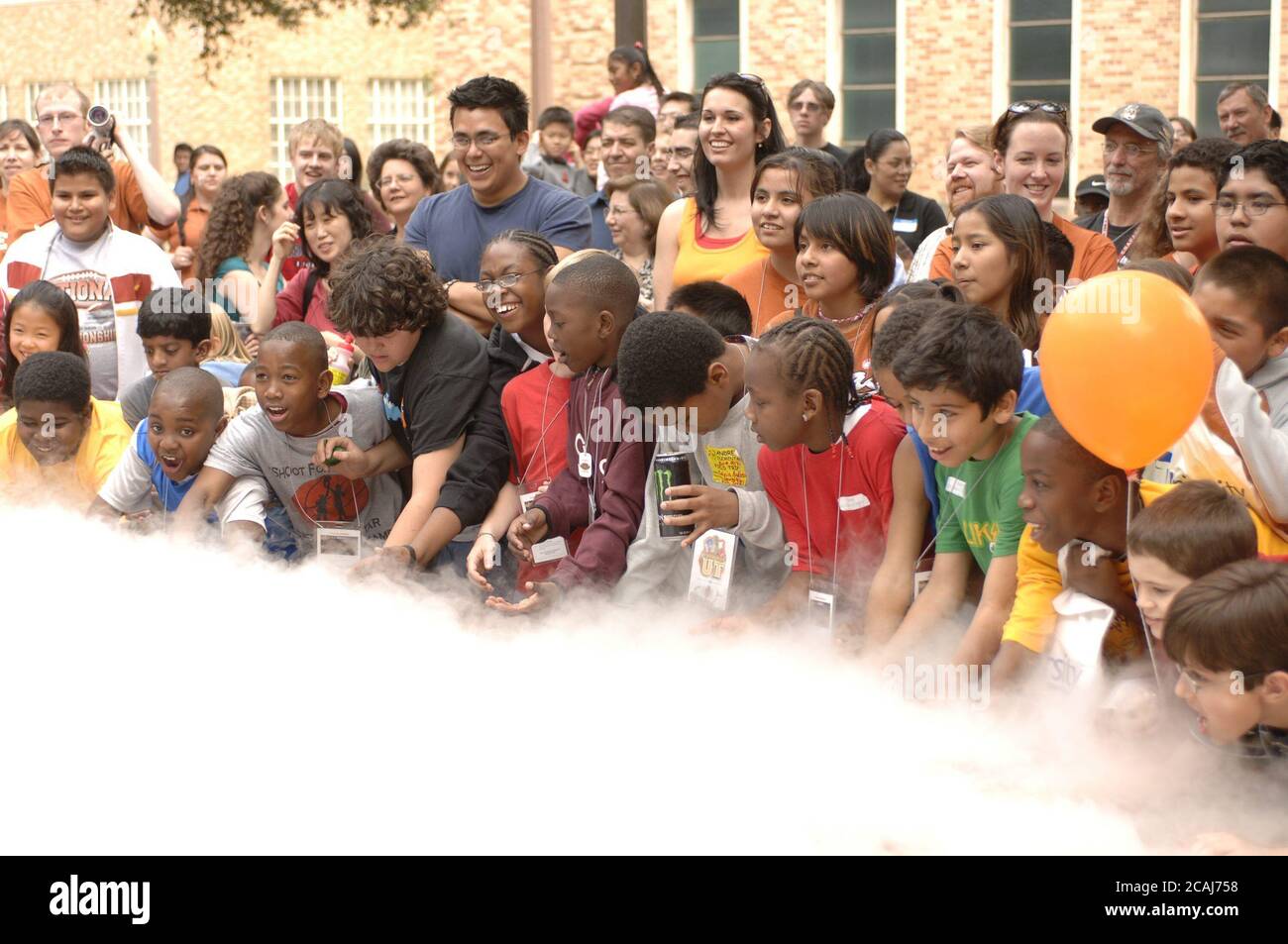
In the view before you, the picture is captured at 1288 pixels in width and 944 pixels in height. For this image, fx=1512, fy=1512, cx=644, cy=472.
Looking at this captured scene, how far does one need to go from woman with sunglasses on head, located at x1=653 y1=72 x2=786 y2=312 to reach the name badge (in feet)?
4.94

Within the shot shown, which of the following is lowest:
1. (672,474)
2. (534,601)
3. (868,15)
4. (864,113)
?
(534,601)

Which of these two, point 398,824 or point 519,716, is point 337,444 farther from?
point 398,824

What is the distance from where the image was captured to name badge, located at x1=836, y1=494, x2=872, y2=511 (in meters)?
3.97

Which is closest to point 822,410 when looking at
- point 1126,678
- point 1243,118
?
point 1126,678

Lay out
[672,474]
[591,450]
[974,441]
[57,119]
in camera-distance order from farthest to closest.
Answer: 1. [57,119]
2. [591,450]
3. [672,474]
4. [974,441]

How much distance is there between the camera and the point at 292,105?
24922 millimetres

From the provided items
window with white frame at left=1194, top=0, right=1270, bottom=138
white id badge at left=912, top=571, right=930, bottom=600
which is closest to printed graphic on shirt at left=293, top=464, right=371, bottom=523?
white id badge at left=912, top=571, right=930, bottom=600

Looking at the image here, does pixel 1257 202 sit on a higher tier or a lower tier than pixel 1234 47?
lower

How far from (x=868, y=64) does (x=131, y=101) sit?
15.0 metres

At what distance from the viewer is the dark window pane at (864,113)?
51.0ft

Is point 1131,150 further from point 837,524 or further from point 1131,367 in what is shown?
point 1131,367

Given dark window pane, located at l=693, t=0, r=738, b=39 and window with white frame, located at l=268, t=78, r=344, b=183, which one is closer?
dark window pane, located at l=693, t=0, r=738, b=39

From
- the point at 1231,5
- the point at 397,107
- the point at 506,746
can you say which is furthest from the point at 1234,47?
the point at 397,107

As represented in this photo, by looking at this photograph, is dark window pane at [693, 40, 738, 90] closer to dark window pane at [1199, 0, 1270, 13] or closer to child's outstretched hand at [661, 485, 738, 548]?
dark window pane at [1199, 0, 1270, 13]
